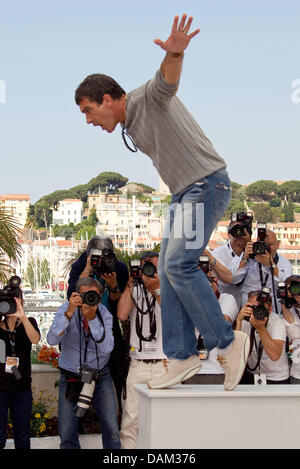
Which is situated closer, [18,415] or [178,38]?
[178,38]

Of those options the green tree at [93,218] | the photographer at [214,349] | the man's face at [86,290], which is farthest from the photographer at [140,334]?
the green tree at [93,218]

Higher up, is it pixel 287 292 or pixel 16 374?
→ pixel 287 292

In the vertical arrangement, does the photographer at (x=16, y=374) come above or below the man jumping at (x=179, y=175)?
below

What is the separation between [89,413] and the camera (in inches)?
287

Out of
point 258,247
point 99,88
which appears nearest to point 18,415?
point 258,247

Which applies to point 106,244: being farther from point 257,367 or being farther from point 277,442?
point 277,442

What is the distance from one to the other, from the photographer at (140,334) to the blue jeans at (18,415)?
2.90 ft

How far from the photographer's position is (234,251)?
22.3ft

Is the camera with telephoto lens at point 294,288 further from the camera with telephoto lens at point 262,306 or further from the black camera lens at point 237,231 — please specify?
the black camera lens at point 237,231

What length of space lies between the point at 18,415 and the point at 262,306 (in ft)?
7.18

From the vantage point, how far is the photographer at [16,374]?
232 inches

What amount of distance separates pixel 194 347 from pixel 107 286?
2045 millimetres

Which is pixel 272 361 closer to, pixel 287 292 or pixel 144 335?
pixel 287 292

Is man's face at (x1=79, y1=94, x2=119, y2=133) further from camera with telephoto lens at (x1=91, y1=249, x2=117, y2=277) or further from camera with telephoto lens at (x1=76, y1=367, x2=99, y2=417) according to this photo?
camera with telephoto lens at (x1=76, y1=367, x2=99, y2=417)
